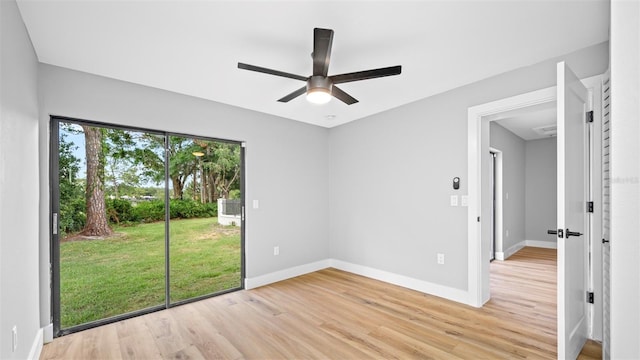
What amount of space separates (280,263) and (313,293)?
0.78 m

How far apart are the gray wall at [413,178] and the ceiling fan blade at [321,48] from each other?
191 centimetres

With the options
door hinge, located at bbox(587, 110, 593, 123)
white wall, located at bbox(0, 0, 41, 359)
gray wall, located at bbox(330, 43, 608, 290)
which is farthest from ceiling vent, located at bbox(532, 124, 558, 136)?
white wall, located at bbox(0, 0, 41, 359)

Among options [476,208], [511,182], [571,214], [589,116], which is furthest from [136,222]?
[511,182]

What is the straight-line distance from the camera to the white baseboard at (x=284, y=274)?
3.84 meters

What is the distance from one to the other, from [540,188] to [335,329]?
6.11 meters

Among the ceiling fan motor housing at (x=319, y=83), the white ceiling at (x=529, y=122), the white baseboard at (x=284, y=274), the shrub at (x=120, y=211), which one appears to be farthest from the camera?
the white ceiling at (x=529, y=122)

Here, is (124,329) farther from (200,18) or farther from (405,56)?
(405,56)

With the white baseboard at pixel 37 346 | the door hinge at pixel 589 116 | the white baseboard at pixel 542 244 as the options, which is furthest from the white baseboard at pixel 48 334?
the white baseboard at pixel 542 244

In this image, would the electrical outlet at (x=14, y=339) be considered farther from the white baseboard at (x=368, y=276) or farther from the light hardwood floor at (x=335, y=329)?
the white baseboard at (x=368, y=276)

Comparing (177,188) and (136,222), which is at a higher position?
(177,188)

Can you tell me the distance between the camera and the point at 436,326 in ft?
8.85

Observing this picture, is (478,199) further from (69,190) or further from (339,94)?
(69,190)
